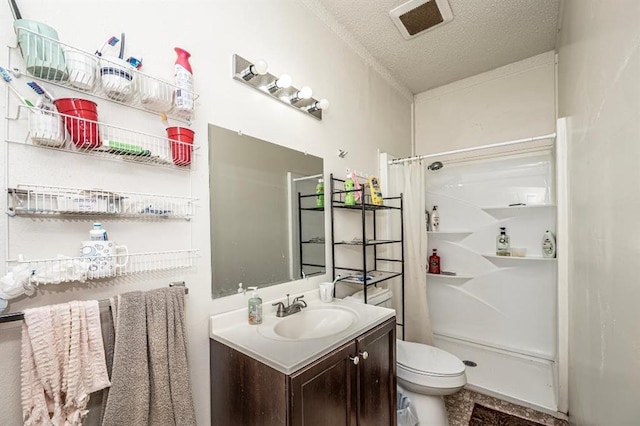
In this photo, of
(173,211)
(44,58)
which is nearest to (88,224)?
(173,211)

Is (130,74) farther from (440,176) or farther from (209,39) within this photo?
(440,176)

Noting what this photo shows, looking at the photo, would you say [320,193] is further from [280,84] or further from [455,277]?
[455,277]

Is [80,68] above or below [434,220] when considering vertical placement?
above

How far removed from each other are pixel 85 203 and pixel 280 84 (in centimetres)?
102

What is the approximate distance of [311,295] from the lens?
1.65 meters

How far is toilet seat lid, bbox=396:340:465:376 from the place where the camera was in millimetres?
1613

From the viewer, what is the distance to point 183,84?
1048 mm

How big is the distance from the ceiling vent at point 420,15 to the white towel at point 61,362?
2.28 m

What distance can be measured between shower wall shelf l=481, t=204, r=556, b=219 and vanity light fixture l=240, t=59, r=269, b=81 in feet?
7.66

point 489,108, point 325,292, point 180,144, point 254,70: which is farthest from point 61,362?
point 489,108

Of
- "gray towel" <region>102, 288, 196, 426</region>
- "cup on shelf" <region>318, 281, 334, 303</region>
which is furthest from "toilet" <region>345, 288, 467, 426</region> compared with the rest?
"gray towel" <region>102, 288, 196, 426</region>

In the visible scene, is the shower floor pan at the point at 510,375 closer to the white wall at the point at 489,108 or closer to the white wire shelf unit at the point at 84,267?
the white wall at the point at 489,108

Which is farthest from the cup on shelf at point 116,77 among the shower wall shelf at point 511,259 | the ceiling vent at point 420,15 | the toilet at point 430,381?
the shower wall shelf at point 511,259

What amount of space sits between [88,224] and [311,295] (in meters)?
1.13
